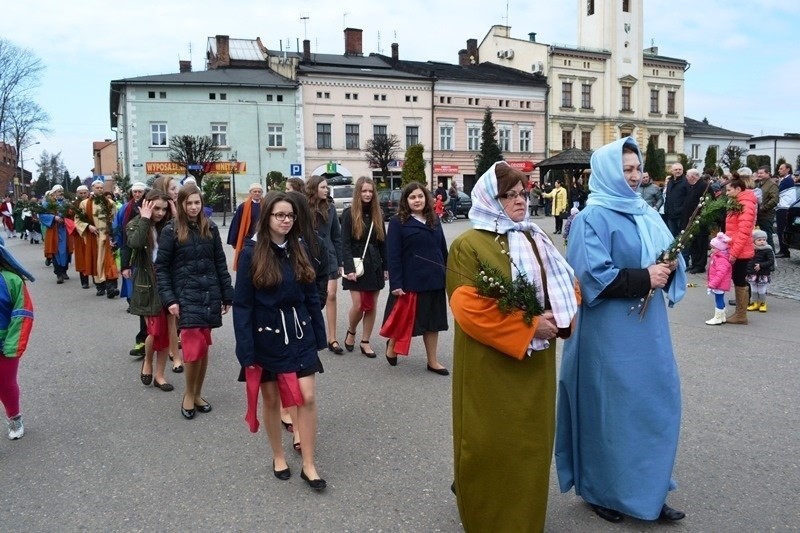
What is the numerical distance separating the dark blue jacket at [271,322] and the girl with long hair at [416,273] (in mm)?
2503

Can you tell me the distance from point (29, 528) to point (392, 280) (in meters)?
3.82

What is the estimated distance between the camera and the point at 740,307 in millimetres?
8953

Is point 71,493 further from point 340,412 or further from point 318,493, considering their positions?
point 340,412

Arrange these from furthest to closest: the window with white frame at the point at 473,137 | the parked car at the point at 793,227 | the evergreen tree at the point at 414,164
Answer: the window with white frame at the point at 473,137, the evergreen tree at the point at 414,164, the parked car at the point at 793,227

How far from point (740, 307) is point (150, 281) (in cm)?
720

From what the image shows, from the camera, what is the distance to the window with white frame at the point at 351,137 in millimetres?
51531

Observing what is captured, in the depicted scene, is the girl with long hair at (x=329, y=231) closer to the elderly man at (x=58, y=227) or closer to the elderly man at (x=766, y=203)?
the elderly man at (x=58, y=227)

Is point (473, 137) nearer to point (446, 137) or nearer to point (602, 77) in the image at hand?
point (446, 137)

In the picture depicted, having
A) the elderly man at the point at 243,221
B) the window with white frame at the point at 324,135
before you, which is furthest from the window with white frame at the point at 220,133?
the elderly man at the point at 243,221

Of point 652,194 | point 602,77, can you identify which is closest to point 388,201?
point 652,194

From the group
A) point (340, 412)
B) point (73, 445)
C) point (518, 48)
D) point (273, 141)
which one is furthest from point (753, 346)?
point (518, 48)

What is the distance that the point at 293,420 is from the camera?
516cm

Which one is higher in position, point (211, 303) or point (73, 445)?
point (211, 303)

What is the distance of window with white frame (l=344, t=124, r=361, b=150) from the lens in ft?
169
